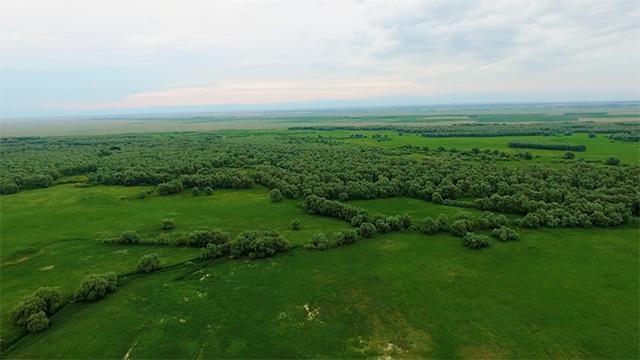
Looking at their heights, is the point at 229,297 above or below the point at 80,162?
below

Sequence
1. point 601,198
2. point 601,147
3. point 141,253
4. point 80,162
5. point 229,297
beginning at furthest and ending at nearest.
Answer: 1. point 601,147
2. point 80,162
3. point 601,198
4. point 141,253
5. point 229,297

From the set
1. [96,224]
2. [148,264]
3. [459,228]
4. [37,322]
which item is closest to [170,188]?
[96,224]

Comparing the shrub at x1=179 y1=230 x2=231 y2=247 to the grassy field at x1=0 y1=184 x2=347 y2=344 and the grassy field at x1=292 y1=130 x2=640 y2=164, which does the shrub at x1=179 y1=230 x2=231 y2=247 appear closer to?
the grassy field at x1=0 y1=184 x2=347 y2=344

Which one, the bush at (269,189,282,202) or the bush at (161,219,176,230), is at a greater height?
the bush at (269,189,282,202)

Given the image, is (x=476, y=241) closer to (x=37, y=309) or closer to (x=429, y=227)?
(x=429, y=227)

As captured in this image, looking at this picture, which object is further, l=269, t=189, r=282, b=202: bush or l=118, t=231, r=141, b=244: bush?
l=269, t=189, r=282, b=202: bush

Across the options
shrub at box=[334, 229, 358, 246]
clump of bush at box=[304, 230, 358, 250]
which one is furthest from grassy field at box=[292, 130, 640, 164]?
clump of bush at box=[304, 230, 358, 250]

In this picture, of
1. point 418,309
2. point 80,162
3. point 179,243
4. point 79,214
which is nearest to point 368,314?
point 418,309

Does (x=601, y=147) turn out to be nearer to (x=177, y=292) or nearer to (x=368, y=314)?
(x=368, y=314)
